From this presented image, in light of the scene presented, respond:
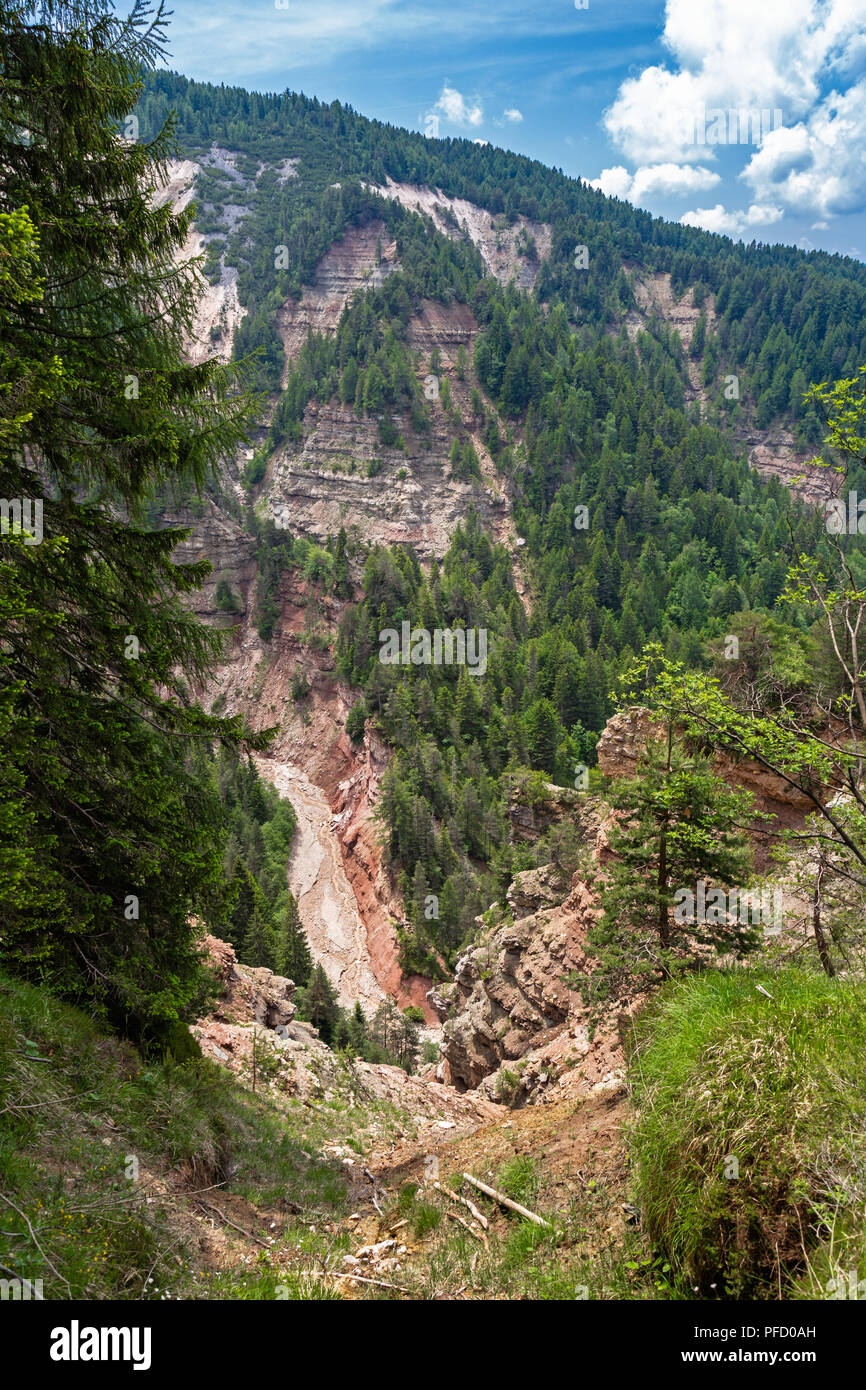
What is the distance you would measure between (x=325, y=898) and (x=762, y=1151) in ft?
190

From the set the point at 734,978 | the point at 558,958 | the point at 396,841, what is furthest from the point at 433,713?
the point at 734,978

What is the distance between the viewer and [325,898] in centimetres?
5959

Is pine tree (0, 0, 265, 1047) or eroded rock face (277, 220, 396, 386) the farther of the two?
eroded rock face (277, 220, 396, 386)

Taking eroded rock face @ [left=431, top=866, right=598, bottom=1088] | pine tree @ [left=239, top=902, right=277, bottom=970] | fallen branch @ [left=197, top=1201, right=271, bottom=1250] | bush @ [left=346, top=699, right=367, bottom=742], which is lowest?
pine tree @ [left=239, top=902, right=277, bottom=970]

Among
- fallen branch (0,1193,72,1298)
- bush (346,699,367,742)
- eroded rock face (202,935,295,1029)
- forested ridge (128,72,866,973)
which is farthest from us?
bush (346,699,367,742)

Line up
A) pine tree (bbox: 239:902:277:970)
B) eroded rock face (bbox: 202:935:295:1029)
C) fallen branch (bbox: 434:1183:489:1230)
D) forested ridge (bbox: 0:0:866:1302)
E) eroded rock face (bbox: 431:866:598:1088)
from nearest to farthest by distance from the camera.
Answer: forested ridge (bbox: 0:0:866:1302) < fallen branch (bbox: 434:1183:489:1230) < eroded rock face (bbox: 202:935:295:1029) < eroded rock face (bbox: 431:866:598:1088) < pine tree (bbox: 239:902:277:970)

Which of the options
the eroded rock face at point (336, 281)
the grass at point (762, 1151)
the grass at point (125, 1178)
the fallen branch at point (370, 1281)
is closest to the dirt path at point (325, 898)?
the grass at point (125, 1178)

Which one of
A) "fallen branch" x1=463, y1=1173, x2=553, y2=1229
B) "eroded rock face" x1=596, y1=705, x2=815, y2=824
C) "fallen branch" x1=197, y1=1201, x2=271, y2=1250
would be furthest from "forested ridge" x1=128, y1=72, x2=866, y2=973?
"fallen branch" x1=197, y1=1201, x2=271, y2=1250

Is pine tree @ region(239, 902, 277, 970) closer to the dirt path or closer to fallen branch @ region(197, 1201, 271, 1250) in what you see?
the dirt path

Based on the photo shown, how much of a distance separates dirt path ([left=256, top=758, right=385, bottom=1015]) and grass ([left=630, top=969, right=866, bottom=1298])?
145ft

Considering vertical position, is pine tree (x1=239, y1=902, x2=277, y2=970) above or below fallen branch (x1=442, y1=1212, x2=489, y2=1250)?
below

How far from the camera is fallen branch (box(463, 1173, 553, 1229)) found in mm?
6394

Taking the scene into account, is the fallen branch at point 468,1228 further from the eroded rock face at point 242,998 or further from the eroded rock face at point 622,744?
the eroded rock face at point 622,744

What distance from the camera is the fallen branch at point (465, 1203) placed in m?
6.84
